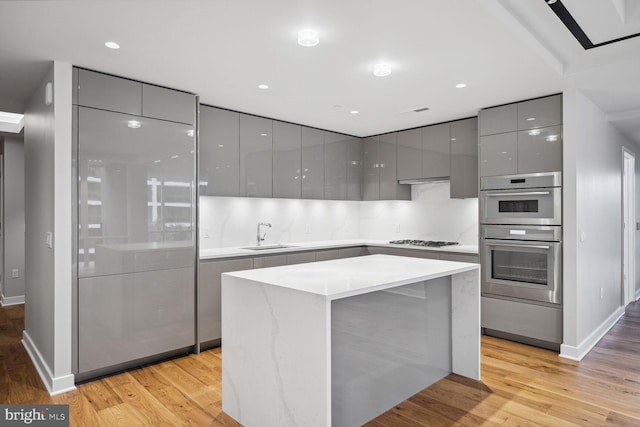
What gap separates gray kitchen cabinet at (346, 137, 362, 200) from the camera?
5605mm

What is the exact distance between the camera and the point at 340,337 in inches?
90.8

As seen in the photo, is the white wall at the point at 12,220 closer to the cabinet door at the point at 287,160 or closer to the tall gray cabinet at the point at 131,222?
the tall gray cabinet at the point at 131,222

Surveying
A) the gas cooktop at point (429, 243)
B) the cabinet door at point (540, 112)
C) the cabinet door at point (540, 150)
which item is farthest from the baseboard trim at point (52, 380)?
the cabinet door at point (540, 112)

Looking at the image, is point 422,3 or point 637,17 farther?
point 637,17

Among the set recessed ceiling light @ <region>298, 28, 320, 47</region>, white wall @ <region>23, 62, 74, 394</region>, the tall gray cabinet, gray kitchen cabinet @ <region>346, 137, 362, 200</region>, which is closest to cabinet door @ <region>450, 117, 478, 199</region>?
gray kitchen cabinet @ <region>346, 137, 362, 200</region>

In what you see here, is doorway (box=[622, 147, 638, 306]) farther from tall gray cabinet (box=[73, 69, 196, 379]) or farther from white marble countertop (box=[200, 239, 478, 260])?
tall gray cabinet (box=[73, 69, 196, 379])

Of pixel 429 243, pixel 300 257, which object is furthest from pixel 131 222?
pixel 429 243

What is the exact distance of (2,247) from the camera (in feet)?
19.1

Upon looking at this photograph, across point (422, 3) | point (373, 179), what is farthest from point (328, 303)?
point (373, 179)

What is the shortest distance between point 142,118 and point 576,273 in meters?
4.06

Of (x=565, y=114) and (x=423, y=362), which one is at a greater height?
(x=565, y=114)

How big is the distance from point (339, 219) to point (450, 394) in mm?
3363

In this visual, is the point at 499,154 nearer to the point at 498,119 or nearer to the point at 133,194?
the point at 498,119

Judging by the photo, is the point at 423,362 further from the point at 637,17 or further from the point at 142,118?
the point at 142,118
